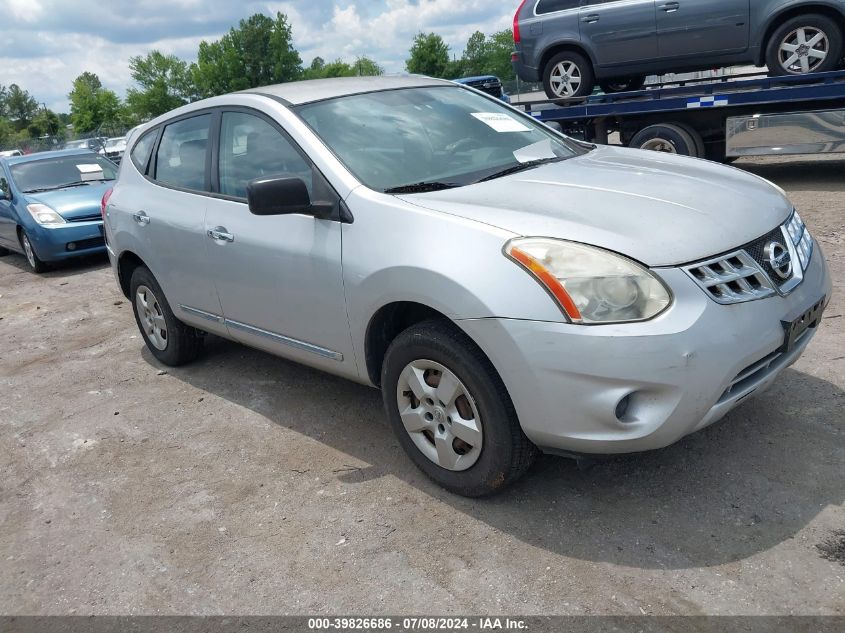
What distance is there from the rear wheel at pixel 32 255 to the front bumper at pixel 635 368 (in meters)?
8.61

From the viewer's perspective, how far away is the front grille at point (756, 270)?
278cm

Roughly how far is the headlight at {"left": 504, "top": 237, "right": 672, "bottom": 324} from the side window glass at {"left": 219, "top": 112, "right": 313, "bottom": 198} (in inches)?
54.1

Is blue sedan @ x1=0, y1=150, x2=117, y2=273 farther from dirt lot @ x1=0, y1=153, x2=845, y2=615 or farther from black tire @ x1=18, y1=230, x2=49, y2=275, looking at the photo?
dirt lot @ x1=0, y1=153, x2=845, y2=615

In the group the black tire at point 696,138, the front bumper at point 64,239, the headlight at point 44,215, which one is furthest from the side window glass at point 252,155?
the black tire at point 696,138

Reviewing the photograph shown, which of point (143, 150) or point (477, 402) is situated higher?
point (143, 150)

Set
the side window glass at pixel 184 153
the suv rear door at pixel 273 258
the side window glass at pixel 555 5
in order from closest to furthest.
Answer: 1. the suv rear door at pixel 273 258
2. the side window glass at pixel 184 153
3. the side window glass at pixel 555 5

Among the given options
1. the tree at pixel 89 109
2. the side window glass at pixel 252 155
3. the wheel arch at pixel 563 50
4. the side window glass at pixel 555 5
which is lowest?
the tree at pixel 89 109

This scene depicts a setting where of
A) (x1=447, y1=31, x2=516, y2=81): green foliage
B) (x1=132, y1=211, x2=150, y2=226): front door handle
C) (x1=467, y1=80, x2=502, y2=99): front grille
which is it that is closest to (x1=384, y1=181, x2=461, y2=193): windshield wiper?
(x1=132, y1=211, x2=150, y2=226): front door handle

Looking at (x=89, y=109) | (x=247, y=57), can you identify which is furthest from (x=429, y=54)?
(x=89, y=109)

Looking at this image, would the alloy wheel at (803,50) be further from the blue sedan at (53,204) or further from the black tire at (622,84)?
the blue sedan at (53,204)

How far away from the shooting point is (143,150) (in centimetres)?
528

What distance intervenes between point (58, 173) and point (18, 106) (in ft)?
409

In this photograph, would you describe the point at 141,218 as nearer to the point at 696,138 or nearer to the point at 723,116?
the point at 696,138

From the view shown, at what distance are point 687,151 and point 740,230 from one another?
7.51 meters
